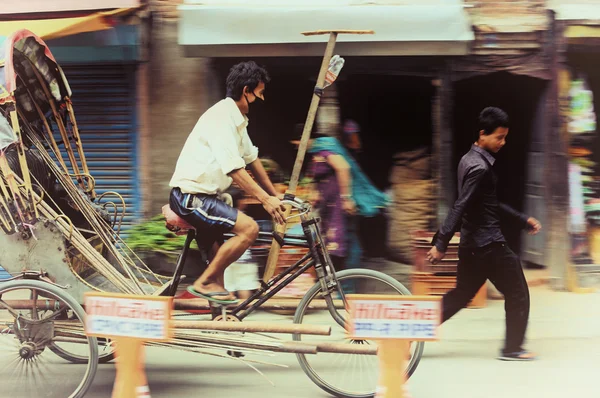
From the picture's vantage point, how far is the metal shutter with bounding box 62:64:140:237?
22.6 ft

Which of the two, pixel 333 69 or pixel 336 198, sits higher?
pixel 333 69

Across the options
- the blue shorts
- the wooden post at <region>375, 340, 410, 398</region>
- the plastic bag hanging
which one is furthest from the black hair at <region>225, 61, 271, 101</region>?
the wooden post at <region>375, 340, 410, 398</region>

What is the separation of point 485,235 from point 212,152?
198 centimetres

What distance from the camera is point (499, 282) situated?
460cm

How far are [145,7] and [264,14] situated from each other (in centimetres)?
133

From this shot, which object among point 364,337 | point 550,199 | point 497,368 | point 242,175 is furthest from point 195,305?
point 550,199

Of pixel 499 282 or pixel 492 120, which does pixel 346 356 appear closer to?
pixel 499 282

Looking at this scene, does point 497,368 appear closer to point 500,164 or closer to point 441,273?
point 441,273

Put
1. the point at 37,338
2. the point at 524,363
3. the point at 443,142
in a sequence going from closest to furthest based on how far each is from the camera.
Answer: the point at 37,338 → the point at 524,363 → the point at 443,142

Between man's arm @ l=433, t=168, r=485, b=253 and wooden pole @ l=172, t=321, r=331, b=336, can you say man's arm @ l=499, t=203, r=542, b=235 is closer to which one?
man's arm @ l=433, t=168, r=485, b=253

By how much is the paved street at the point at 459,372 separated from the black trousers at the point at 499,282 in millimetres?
321

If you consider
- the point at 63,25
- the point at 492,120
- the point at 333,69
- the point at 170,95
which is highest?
the point at 63,25

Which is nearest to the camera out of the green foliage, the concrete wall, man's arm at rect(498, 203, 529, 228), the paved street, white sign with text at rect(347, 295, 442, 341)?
white sign with text at rect(347, 295, 442, 341)

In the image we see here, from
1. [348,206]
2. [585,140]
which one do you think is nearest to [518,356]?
[348,206]
